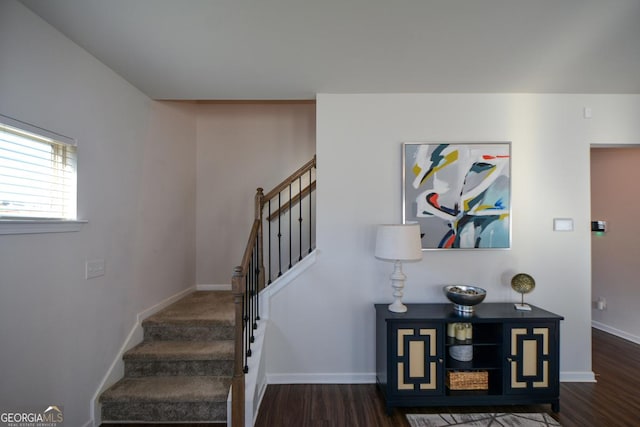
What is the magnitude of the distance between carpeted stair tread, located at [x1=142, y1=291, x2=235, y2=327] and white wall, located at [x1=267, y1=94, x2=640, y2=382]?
532 millimetres

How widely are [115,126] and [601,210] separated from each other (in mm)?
5806

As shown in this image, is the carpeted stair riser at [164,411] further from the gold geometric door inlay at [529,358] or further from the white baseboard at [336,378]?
the gold geometric door inlay at [529,358]

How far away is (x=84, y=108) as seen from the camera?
202cm

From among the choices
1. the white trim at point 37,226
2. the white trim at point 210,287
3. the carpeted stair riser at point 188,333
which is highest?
the white trim at point 37,226

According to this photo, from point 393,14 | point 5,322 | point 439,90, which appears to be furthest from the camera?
point 439,90

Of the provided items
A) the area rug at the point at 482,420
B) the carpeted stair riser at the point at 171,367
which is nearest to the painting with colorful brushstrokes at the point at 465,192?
the area rug at the point at 482,420

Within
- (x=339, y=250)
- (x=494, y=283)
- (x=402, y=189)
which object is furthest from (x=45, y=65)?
(x=494, y=283)

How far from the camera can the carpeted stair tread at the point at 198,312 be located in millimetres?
2615

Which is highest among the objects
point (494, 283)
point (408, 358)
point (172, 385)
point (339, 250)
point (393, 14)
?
point (393, 14)

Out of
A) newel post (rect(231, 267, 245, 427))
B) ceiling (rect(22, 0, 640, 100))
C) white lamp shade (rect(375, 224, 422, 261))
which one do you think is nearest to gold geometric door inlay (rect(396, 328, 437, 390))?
white lamp shade (rect(375, 224, 422, 261))

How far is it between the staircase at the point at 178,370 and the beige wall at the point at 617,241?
4789 millimetres

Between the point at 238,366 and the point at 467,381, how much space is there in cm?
187

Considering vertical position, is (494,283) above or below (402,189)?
below

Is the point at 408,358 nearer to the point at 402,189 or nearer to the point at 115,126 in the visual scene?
the point at 402,189
